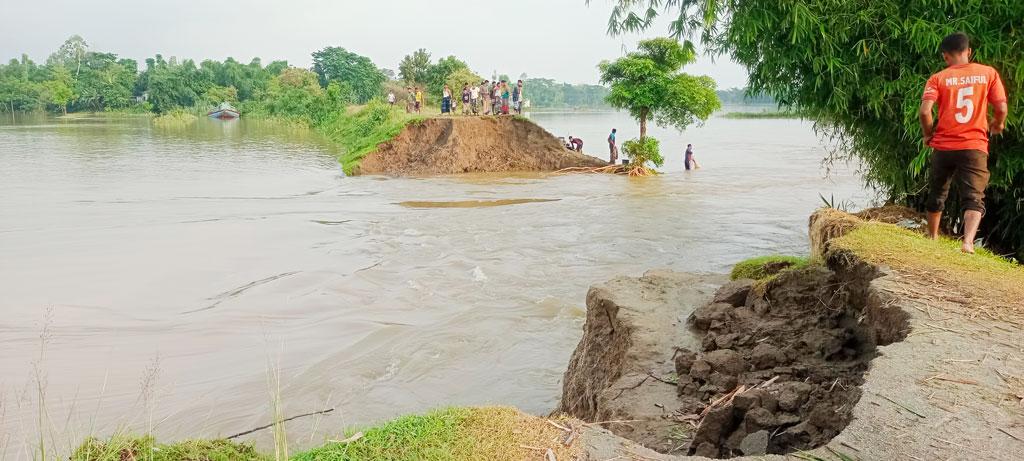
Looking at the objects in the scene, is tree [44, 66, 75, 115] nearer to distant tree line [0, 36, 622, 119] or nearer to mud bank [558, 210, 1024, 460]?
distant tree line [0, 36, 622, 119]

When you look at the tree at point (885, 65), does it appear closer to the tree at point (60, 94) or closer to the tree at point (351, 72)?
the tree at point (351, 72)

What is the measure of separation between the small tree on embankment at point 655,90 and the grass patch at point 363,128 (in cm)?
782

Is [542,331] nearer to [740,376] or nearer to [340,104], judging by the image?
[740,376]

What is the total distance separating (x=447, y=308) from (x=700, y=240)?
6.32m

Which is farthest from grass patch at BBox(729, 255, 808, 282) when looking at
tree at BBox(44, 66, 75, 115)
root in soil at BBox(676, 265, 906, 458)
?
tree at BBox(44, 66, 75, 115)

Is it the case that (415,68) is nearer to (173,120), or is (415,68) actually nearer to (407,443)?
(173,120)

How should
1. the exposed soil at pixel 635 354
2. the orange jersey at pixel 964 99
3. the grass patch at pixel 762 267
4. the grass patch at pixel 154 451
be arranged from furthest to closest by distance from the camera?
the grass patch at pixel 762 267 → the orange jersey at pixel 964 99 → the exposed soil at pixel 635 354 → the grass patch at pixel 154 451

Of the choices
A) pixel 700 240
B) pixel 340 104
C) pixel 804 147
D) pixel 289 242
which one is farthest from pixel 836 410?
pixel 340 104

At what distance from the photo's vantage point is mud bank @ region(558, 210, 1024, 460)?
268 cm

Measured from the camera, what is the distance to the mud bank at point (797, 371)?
2684 mm

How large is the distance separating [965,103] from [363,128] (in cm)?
3386

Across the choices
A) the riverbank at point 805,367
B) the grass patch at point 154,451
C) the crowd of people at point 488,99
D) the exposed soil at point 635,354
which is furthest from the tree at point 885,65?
the crowd of people at point 488,99

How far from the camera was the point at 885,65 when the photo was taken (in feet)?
24.1

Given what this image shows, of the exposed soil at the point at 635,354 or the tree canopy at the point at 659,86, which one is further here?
the tree canopy at the point at 659,86
